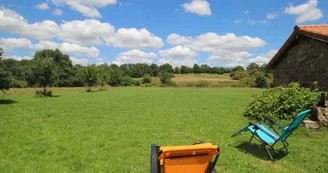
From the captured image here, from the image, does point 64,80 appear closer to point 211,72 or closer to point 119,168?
point 211,72

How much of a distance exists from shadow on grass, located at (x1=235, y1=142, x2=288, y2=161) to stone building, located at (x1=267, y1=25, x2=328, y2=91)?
20.0ft

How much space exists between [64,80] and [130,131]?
219 ft

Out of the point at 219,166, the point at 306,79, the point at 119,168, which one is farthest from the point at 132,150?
the point at 306,79

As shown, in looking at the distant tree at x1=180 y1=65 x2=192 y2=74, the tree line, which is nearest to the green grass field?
the tree line

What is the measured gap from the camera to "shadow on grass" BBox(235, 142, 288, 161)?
20.9 ft

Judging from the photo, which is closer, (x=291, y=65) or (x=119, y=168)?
(x=119, y=168)

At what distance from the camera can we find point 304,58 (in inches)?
492

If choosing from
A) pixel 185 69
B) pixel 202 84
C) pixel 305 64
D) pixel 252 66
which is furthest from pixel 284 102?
pixel 252 66

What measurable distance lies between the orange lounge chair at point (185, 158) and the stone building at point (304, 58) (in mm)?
9908

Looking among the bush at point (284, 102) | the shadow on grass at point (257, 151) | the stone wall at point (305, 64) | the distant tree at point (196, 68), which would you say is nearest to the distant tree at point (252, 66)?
the distant tree at point (196, 68)

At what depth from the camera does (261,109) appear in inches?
481

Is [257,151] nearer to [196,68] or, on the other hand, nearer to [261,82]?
[261,82]

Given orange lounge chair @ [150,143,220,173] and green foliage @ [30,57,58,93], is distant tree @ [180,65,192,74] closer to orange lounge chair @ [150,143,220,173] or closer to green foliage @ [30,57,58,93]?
green foliage @ [30,57,58,93]

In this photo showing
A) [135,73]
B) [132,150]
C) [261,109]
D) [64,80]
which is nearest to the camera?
[132,150]
